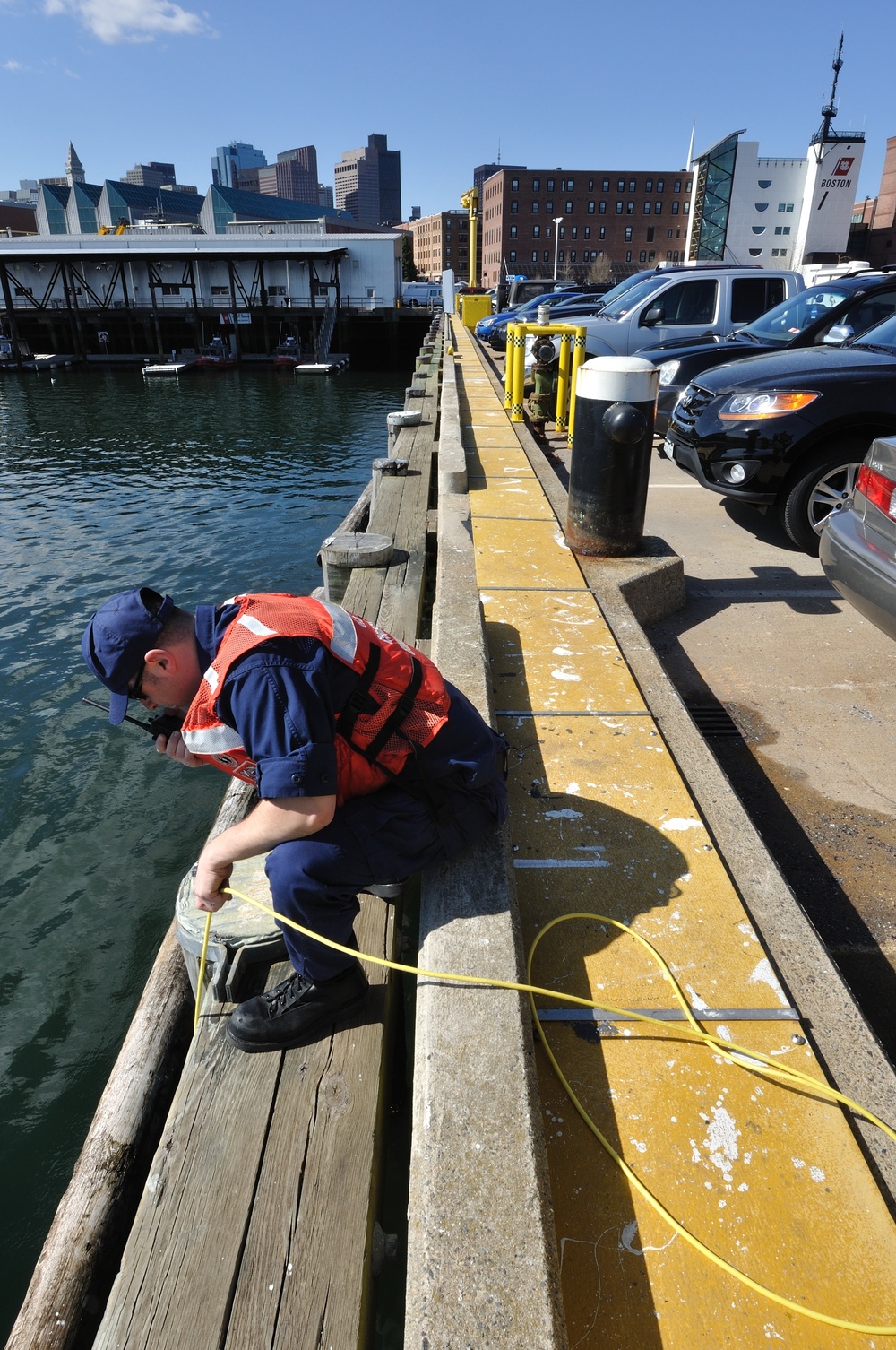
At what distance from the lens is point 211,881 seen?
2205 mm

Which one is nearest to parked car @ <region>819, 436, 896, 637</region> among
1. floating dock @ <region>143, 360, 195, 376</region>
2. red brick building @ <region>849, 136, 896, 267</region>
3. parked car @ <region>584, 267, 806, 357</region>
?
parked car @ <region>584, 267, 806, 357</region>

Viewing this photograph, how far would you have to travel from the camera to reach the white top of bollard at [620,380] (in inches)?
193

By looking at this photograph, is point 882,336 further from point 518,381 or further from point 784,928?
point 784,928

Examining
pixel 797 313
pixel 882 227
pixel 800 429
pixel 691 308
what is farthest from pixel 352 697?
pixel 882 227

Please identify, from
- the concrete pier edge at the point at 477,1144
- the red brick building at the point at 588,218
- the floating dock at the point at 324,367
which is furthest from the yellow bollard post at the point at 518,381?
the red brick building at the point at 588,218

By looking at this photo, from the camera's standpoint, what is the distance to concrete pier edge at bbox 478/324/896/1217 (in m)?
1.97

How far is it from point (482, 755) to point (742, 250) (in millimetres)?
81519

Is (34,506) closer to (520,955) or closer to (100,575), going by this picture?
(100,575)

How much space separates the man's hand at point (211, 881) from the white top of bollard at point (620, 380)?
3.88 m

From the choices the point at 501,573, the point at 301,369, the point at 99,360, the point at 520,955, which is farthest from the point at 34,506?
the point at 99,360

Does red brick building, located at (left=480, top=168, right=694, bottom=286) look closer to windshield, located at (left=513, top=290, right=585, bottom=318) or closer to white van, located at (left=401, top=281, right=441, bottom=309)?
white van, located at (left=401, top=281, right=441, bottom=309)

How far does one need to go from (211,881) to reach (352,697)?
0.64 meters

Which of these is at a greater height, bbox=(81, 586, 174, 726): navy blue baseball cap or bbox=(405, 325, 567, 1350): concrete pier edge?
bbox=(81, 586, 174, 726): navy blue baseball cap

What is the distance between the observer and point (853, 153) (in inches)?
2542
